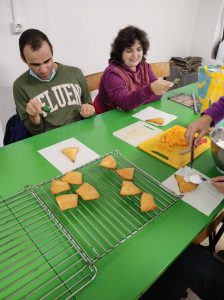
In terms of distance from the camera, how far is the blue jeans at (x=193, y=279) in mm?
851

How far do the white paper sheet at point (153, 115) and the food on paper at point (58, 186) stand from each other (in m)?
0.70

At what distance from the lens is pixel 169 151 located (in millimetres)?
1074

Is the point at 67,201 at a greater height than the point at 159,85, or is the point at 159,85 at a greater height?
the point at 159,85

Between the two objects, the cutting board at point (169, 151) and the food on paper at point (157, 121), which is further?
the food on paper at point (157, 121)

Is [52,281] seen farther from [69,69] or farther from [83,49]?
[83,49]

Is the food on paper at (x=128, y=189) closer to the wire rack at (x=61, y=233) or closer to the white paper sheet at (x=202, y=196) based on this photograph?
the wire rack at (x=61, y=233)

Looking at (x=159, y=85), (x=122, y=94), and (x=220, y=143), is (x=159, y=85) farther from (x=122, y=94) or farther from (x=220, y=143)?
(x=220, y=143)

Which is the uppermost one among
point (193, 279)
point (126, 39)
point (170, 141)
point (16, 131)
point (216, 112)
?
point (126, 39)

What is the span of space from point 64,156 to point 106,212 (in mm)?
360

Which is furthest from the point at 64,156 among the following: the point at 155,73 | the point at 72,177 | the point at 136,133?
the point at 155,73

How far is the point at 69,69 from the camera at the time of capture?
1.54 metres

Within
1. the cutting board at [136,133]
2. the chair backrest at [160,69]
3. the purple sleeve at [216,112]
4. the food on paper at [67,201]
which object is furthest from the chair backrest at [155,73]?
the food on paper at [67,201]

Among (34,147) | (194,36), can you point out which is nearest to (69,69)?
(34,147)

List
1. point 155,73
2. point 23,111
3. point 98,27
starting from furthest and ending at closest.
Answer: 1. point 98,27
2. point 155,73
3. point 23,111
